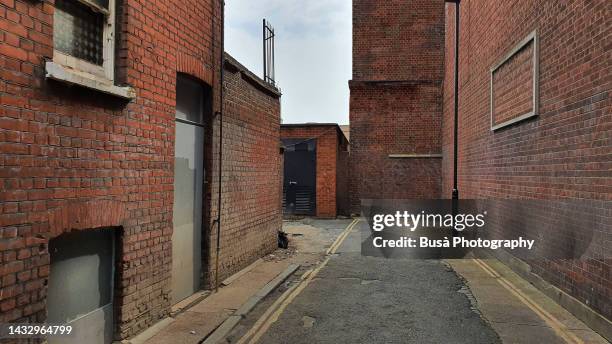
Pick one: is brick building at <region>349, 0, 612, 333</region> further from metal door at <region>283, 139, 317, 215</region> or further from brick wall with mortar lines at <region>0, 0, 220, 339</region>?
brick wall with mortar lines at <region>0, 0, 220, 339</region>

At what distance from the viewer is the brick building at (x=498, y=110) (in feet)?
20.4

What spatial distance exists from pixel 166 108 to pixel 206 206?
2.20 m

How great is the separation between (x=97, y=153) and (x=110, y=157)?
0.76 feet

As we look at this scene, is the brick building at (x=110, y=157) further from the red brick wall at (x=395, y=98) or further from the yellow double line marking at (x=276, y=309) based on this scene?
the red brick wall at (x=395, y=98)

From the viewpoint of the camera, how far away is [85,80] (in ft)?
14.8

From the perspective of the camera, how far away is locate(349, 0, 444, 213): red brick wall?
22094mm

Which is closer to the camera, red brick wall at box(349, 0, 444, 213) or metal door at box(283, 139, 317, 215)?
red brick wall at box(349, 0, 444, 213)

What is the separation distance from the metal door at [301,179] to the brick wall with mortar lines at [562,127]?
11.3 metres

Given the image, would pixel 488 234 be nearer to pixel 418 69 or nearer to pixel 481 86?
pixel 481 86

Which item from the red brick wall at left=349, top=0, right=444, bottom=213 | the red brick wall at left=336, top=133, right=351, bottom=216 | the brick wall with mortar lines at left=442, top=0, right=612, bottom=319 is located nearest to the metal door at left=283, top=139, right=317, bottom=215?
the red brick wall at left=336, top=133, right=351, bottom=216

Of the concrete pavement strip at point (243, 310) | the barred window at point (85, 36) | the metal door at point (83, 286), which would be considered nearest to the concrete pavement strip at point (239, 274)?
the concrete pavement strip at point (243, 310)

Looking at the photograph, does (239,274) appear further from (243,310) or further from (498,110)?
(498,110)

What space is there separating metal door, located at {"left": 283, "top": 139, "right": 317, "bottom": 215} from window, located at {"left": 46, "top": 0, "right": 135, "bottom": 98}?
17673 millimetres

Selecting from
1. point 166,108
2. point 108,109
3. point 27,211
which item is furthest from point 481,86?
point 27,211
